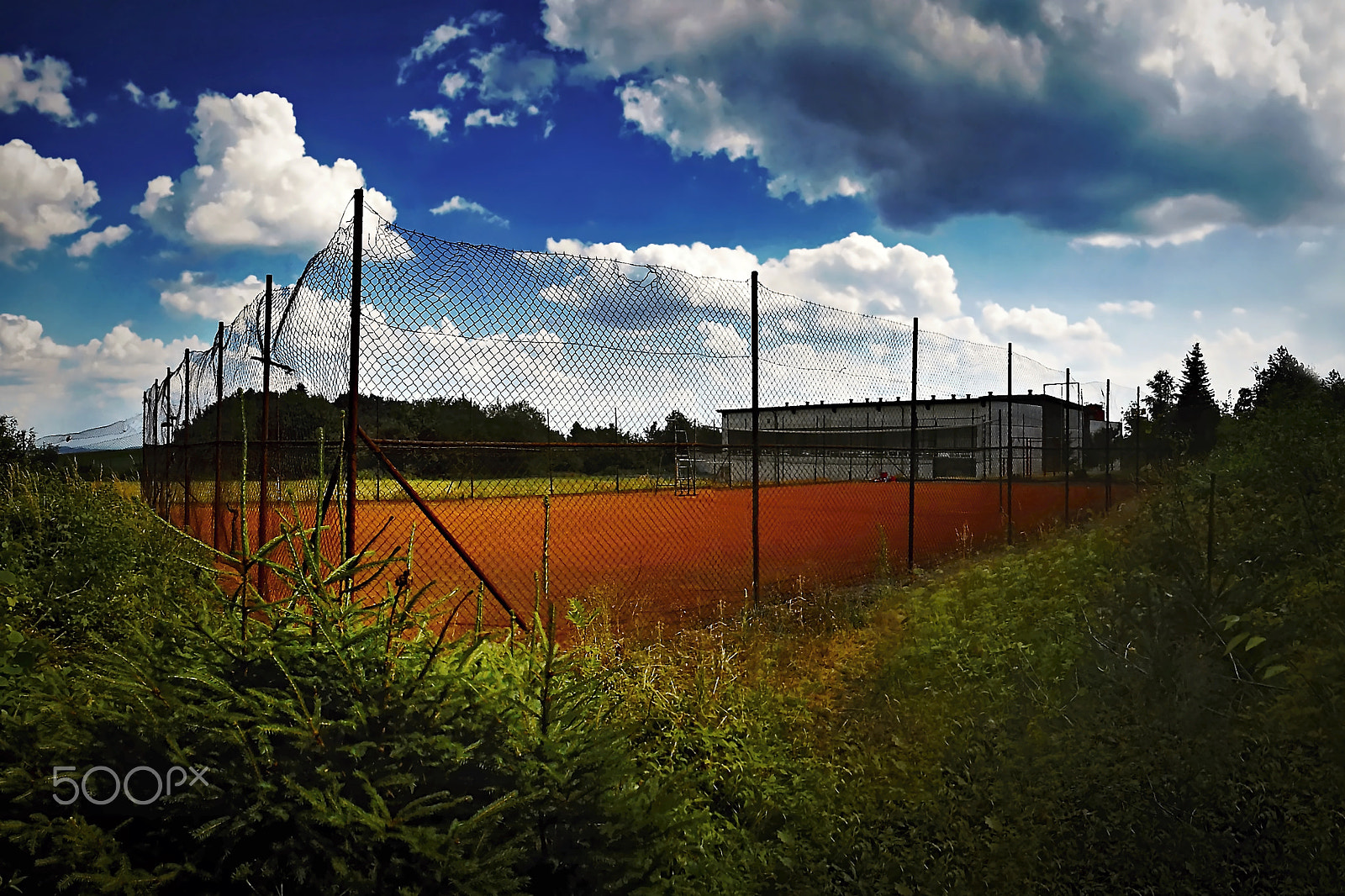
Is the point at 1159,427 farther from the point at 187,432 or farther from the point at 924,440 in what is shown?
the point at 187,432

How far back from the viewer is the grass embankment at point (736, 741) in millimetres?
1768

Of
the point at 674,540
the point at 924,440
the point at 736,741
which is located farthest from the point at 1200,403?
the point at 736,741

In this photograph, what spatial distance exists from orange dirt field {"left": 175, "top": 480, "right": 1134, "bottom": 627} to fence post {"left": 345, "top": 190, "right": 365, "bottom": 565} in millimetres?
261

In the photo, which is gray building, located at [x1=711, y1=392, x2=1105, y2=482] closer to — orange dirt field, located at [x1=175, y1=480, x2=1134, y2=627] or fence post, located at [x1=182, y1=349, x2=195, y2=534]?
orange dirt field, located at [x1=175, y1=480, x2=1134, y2=627]

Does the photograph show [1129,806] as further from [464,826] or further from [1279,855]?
[464,826]

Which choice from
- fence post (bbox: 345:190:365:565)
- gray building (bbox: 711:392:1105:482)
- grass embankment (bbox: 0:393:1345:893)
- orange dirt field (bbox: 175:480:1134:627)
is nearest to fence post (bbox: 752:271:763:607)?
orange dirt field (bbox: 175:480:1134:627)

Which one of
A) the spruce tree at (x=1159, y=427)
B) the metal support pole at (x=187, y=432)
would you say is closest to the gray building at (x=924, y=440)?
the spruce tree at (x=1159, y=427)

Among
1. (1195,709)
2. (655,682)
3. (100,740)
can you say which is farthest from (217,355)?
(1195,709)

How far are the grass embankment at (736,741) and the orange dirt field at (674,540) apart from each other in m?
0.91

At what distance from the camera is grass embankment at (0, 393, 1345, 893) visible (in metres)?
1.77

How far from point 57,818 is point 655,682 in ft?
10.5

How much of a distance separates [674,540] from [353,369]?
999cm

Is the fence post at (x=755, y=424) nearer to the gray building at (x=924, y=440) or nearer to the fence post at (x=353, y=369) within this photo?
the fence post at (x=353, y=369)

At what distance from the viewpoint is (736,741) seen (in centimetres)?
393
